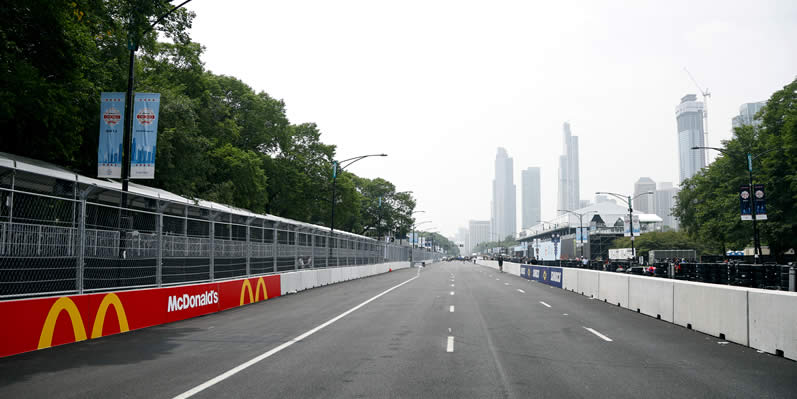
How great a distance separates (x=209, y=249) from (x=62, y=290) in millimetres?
6847

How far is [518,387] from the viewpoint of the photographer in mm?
7047

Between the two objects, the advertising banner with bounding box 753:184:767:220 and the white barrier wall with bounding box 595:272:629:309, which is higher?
the advertising banner with bounding box 753:184:767:220

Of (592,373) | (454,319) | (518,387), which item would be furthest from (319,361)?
(454,319)

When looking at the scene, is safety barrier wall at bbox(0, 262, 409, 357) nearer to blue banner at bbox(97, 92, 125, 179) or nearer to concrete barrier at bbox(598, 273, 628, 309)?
blue banner at bbox(97, 92, 125, 179)

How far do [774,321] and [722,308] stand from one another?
84.6 inches

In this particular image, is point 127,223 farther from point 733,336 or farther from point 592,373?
point 733,336

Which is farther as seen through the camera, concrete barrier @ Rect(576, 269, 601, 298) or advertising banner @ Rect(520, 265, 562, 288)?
advertising banner @ Rect(520, 265, 562, 288)

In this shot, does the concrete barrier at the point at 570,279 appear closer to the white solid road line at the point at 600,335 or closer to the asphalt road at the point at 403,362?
the asphalt road at the point at 403,362

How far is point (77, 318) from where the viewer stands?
11.1 metres

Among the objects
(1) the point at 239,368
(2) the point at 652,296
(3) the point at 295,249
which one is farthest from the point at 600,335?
Answer: (3) the point at 295,249

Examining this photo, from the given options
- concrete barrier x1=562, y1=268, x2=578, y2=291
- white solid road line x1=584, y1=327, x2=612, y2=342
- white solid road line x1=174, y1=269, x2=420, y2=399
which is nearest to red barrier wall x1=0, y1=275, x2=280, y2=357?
white solid road line x1=174, y1=269, x2=420, y2=399

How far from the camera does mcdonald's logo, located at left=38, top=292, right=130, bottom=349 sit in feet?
33.8

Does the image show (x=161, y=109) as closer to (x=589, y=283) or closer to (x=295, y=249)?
(x=295, y=249)

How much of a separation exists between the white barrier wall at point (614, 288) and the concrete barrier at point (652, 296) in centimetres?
57
